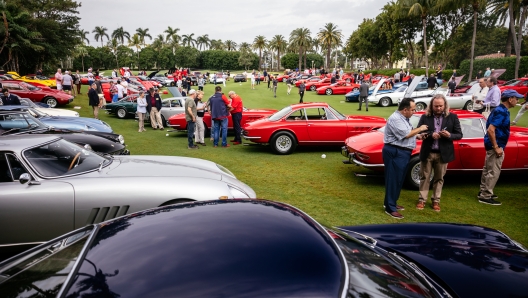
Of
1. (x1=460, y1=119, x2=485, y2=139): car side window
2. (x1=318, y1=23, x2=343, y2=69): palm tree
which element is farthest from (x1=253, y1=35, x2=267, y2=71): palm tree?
(x1=460, y1=119, x2=485, y2=139): car side window

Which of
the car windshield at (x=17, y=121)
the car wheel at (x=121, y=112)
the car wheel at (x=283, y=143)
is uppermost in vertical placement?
the car windshield at (x=17, y=121)

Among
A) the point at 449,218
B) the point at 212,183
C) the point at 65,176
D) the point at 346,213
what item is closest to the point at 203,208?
the point at 212,183

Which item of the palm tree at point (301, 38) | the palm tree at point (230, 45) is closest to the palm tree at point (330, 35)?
the palm tree at point (301, 38)

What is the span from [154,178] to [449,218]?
4.45m

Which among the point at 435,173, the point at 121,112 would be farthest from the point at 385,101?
the point at 435,173

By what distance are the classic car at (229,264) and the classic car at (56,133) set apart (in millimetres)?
6279

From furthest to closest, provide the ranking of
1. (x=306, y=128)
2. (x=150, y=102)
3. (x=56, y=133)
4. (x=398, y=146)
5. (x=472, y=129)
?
(x=150, y=102)
(x=306, y=128)
(x=56, y=133)
(x=472, y=129)
(x=398, y=146)

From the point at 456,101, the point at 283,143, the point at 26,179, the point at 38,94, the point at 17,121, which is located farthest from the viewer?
the point at 38,94

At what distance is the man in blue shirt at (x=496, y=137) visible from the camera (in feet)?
18.1

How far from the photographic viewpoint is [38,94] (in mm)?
18016

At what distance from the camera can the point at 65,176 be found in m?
3.98

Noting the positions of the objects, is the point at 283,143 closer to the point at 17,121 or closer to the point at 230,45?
the point at 17,121

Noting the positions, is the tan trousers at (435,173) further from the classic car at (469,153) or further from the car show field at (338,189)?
the classic car at (469,153)

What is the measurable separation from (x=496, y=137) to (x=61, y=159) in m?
6.52
